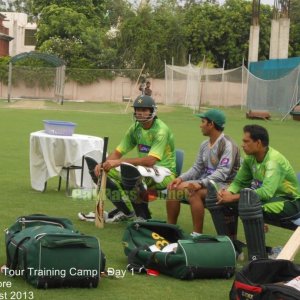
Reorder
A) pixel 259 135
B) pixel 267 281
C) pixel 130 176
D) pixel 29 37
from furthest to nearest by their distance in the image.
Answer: pixel 29 37, pixel 130 176, pixel 259 135, pixel 267 281

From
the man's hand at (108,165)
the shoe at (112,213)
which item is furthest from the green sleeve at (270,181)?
the shoe at (112,213)

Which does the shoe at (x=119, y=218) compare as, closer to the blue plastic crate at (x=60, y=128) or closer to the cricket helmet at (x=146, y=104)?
the cricket helmet at (x=146, y=104)

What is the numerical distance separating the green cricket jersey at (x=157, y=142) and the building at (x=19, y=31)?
72.0 m

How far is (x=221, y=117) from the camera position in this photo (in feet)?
26.4

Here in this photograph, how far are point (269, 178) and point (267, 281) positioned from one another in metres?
1.61

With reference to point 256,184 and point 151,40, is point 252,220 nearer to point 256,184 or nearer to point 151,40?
point 256,184

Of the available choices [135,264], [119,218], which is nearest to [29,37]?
[119,218]

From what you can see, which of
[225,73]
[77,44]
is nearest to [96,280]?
[225,73]

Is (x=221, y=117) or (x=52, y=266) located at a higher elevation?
(x=221, y=117)

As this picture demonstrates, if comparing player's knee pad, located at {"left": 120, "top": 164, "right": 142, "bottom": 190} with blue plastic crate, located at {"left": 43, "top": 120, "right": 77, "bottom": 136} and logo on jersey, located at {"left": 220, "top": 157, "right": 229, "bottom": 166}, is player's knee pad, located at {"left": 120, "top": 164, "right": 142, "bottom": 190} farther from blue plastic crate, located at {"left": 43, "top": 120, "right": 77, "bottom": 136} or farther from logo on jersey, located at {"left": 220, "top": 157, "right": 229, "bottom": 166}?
blue plastic crate, located at {"left": 43, "top": 120, "right": 77, "bottom": 136}

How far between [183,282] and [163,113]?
30282 millimetres

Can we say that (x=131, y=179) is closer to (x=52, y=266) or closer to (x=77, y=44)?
(x=52, y=266)

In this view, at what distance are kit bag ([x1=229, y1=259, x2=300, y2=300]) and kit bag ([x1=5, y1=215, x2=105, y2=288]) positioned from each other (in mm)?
1077

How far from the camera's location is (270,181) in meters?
6.92
